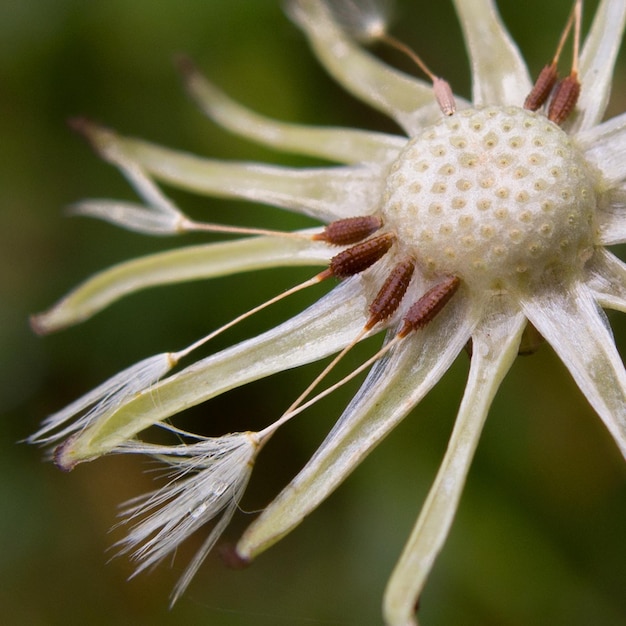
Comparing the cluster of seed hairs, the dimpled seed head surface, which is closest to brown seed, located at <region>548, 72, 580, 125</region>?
the cluster of seed hairs

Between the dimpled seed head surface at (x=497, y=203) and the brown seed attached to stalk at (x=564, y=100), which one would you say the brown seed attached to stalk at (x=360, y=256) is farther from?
the brown seed attached to stalk at (x=564, y=100)

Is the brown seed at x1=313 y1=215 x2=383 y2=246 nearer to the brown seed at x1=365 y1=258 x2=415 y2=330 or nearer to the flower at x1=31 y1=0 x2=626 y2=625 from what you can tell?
the flower at x1=31 y1=0 x2=626 y2=625

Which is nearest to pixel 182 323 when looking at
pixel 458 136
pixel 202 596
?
pixel 202 596

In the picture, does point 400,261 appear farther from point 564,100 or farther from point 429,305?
point 564,100

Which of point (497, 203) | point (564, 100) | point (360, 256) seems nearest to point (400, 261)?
point (360, 256)

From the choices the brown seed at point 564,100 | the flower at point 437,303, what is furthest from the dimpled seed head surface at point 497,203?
the brown seed at point 564,100
